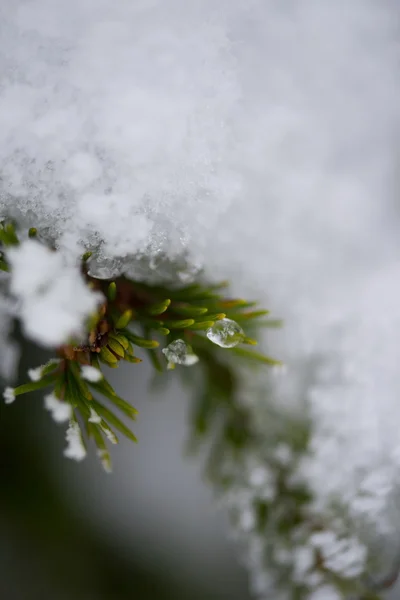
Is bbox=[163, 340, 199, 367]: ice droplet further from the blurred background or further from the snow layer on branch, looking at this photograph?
the blurred background

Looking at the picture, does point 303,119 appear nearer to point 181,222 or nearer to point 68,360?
point 181,222

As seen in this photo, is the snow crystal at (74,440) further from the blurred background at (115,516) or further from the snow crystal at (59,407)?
the blurred background at (115,516)

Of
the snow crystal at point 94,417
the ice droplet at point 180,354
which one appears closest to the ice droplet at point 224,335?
the ice droplet at point 180,354

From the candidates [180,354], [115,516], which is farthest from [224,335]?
[115,516]

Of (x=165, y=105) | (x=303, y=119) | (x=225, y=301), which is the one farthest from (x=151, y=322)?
(x=303, y=119)

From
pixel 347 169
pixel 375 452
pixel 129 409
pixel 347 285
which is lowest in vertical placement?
pixel 129 409

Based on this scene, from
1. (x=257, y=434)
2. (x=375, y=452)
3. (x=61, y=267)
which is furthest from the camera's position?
(x=257, y=434)

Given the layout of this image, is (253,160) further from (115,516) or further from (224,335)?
(115,516)

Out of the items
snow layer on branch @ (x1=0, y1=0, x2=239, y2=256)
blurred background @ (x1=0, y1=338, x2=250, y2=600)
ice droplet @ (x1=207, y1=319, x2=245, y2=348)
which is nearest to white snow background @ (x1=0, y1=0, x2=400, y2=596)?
snow layer on branch @ (x1=0, y1=0, x2=239, y2=256)

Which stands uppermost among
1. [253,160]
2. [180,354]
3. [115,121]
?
[253,160]
